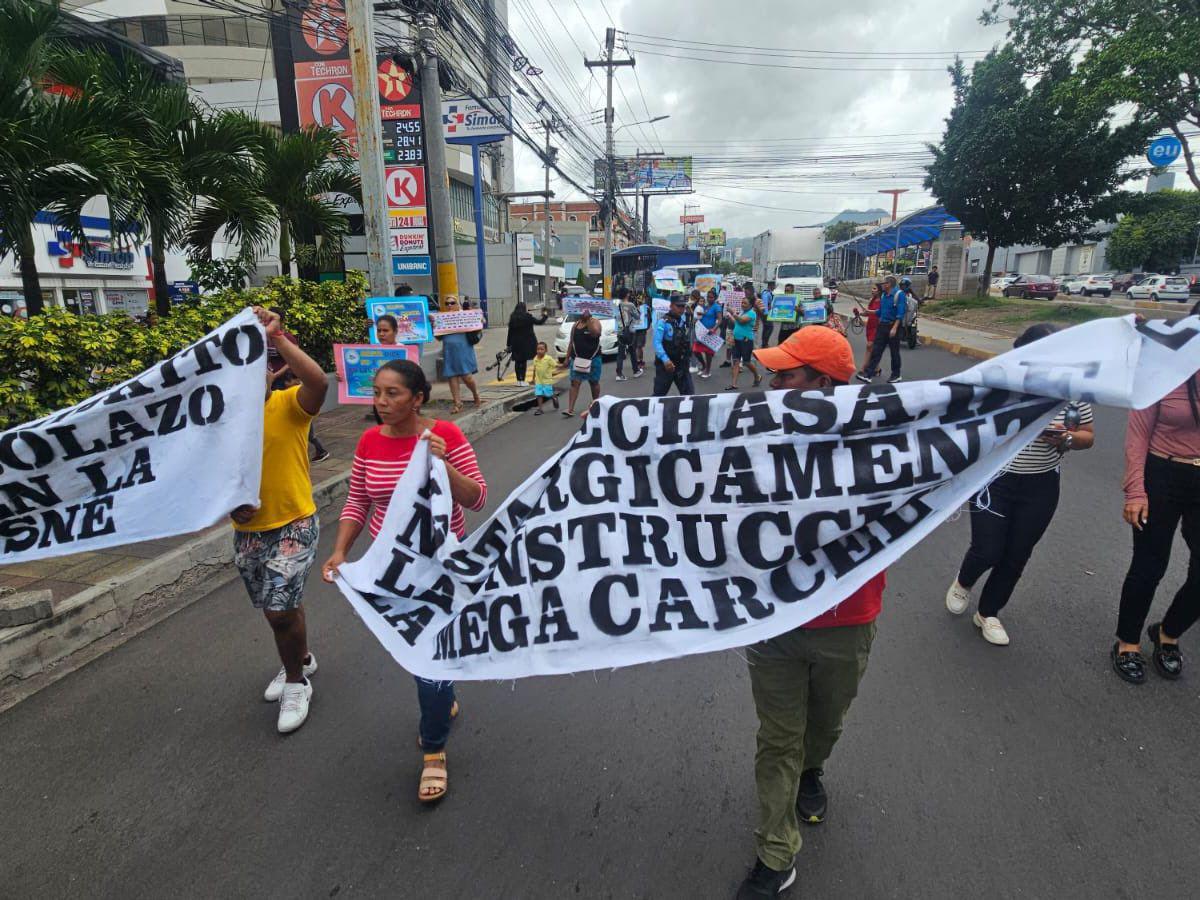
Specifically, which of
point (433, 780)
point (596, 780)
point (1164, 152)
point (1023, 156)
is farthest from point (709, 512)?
point (1023, 156)

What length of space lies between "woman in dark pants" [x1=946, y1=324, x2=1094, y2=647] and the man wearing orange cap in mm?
1515

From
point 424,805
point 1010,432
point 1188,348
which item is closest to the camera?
point 1188,348

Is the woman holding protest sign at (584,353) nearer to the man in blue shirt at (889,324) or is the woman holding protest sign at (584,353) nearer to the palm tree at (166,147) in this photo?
the man in blue shirt at (889,324)

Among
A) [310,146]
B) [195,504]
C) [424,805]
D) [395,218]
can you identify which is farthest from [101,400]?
[395,218]

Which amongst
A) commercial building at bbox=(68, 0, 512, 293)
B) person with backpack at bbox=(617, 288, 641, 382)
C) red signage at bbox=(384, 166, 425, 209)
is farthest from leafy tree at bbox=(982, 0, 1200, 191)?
commercial building at bbox=(68, 0, 512, 293)

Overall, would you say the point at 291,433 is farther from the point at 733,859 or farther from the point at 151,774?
the point at 733,859

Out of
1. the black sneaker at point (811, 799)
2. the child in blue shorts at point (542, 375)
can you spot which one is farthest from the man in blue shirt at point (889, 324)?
the black sneaker at point (811, 799)

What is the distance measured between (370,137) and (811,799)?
9126mm

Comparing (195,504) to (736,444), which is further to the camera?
(195,504)

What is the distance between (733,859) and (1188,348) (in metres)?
2.08

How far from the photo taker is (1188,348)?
186cm

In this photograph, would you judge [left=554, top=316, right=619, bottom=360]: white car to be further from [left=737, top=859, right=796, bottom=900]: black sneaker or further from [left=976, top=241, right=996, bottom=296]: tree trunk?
[left=976, top=241, right=996, bottom=296]: tree trunk

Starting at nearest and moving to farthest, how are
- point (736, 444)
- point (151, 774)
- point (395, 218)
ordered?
point (736, 444)
point (151, 774)
point (395, 218)

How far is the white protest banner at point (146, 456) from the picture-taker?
293 cm
